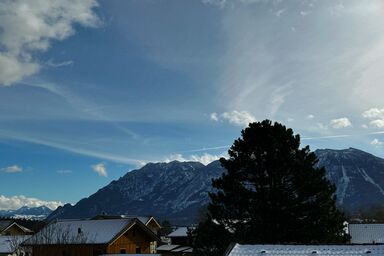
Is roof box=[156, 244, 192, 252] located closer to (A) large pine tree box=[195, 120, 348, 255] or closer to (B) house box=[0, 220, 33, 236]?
(B) house box=[0, 220, 33, 236]

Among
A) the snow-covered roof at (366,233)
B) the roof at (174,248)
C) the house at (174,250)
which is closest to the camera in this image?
the snow-covered roof at (366,233)

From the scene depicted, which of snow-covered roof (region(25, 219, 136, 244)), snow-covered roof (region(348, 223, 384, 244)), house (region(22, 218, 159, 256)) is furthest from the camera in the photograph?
snow-covered roof (region(348, 223, 384, 244))

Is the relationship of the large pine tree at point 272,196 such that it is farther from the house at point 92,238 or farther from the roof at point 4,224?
the roof at point 4,224

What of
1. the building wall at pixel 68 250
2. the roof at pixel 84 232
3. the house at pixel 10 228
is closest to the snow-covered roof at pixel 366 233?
the roof at pixel 84 232

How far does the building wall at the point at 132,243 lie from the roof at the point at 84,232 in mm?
826

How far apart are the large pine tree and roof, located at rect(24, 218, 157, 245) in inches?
535

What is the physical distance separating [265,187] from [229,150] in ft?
13.9

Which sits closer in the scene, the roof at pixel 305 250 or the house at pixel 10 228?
the roof at pixel 305 250

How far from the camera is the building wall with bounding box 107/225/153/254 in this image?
48.8 metres

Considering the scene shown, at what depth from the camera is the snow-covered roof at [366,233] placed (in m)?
55.7

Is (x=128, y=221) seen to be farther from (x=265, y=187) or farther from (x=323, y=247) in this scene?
(x=323, y=247)

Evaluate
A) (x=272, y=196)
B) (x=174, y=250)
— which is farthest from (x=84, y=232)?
(x=174, y=250)

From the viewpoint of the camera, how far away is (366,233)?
57.4 m

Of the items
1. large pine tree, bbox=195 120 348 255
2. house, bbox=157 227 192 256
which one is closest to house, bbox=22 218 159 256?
large pine tree, bbox=195 120 348 255
